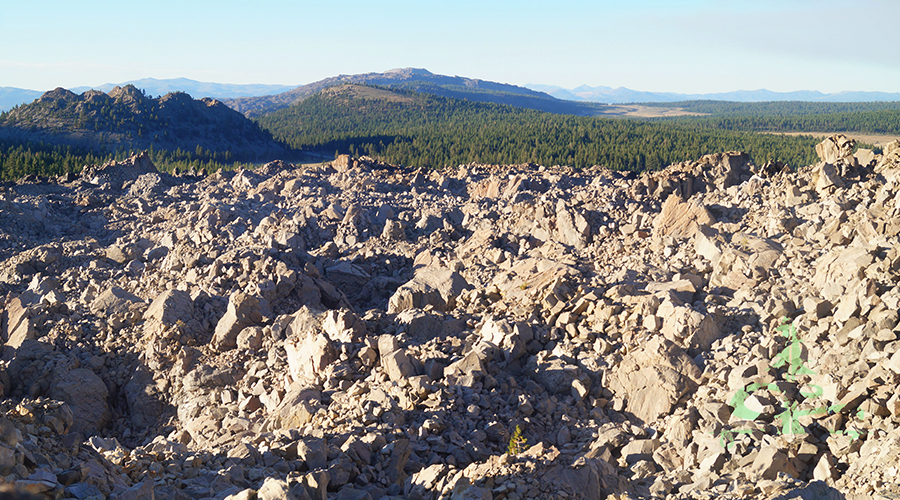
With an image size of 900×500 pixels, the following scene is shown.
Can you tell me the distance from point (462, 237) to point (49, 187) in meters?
29.9

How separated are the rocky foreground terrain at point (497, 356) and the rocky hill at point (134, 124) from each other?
66979 mm

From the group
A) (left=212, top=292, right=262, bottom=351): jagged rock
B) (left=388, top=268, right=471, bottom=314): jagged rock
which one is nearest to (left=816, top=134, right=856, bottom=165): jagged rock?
(left=388, top=268, right=471, bottom=314): jagged rock

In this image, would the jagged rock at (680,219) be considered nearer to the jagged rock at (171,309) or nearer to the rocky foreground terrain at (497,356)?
the rocky foreground terrain at (497,356)

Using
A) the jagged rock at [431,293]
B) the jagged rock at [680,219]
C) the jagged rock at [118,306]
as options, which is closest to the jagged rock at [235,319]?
the jagged rock at [118,306]

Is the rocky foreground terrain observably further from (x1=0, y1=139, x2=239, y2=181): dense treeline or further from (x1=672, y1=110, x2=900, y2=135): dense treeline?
(x1=672, y1=110, x2=900, y2=135): dense treeline

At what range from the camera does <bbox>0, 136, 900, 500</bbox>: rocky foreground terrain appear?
8070mm

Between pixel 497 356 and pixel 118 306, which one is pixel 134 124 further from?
pixel 497 356

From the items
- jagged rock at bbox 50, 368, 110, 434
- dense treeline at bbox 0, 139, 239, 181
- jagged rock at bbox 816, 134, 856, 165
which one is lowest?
jagged rock at bbox 50, 368, 110, 434

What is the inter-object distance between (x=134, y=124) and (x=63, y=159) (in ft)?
75.4

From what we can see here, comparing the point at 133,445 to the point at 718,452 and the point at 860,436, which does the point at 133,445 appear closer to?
the point at 718,452

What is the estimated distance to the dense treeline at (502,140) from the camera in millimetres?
71938

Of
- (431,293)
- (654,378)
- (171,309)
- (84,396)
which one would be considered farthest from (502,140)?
(654,378)

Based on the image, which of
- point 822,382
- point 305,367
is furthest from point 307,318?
point 822,382

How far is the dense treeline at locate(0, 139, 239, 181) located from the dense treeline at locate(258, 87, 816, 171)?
20044 millimetres
